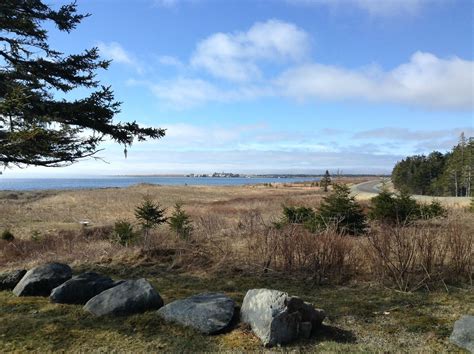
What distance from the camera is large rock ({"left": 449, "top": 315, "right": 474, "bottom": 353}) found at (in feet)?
15.4

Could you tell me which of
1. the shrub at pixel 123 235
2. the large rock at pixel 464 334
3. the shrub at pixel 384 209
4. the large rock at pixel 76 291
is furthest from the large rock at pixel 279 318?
the shrub at pixel 384 209

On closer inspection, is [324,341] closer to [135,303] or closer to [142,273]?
[135,303]

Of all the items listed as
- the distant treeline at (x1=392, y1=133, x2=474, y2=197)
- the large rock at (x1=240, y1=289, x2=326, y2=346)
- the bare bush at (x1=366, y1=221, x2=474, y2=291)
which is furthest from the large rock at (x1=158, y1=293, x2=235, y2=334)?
the distant treeline at (x1=392, y1=133, x2=474, y2=197)

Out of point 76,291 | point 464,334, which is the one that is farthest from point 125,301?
point 464,334

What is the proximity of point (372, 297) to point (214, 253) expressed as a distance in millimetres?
3892

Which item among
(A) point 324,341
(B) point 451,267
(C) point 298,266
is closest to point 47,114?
(C) point 298,266

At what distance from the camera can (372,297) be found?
693 centimetres

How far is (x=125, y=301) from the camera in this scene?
6.21 m

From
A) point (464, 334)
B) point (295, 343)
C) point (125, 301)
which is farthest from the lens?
point (125, 301)

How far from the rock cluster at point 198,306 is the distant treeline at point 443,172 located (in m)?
59.9

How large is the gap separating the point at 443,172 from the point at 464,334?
90.8 metres

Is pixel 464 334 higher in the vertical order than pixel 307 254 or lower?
lower

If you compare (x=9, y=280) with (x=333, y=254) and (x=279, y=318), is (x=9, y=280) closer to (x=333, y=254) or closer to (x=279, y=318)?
(x=279, y=318)

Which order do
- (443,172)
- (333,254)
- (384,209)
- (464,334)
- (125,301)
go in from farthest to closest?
(443,172) → (384,209) → (333,254) → (125,301) → (464,334)
